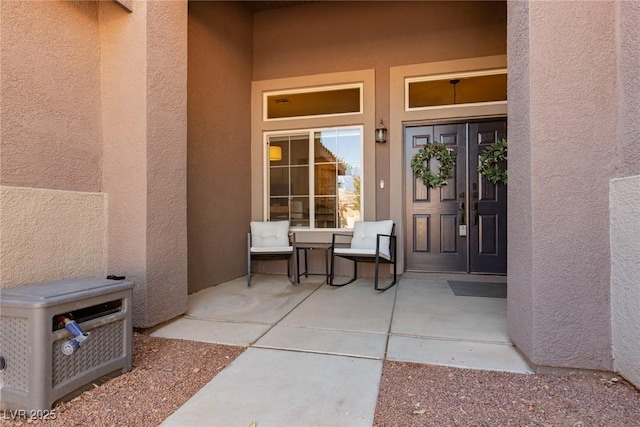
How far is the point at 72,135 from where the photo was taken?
215 centimetres

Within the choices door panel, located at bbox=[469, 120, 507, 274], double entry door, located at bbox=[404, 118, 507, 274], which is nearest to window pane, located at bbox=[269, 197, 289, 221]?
double entry door, located at bbox=[404, 118, 507, 274]

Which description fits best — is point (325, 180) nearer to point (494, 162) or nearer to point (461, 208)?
point (461, 208)

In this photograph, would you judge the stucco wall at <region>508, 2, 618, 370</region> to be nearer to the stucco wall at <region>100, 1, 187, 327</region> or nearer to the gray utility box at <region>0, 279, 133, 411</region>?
the gray utility box at <region>0, 279, 133, 411</region>

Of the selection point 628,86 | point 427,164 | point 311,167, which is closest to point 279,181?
point 311,167

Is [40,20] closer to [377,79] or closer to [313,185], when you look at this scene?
[313,185]

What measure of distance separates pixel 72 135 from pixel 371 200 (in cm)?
323

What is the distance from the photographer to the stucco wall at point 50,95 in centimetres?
180

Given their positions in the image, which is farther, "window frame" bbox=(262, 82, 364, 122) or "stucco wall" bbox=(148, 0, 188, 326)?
"window frame" bbox=(262, 82, 364, 122)

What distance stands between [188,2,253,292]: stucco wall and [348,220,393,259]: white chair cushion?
1573 mm

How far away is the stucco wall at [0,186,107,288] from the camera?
1.73 m

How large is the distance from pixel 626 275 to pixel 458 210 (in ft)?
8.72

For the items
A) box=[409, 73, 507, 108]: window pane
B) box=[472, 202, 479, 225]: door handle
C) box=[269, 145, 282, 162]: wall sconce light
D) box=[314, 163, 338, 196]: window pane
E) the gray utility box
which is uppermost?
box=[409, 73, 507, 108]: window pane

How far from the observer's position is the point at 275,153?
15.8ft

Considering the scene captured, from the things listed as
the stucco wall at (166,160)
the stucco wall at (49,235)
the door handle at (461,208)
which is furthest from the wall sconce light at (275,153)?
the stucco wall at (49,235)
